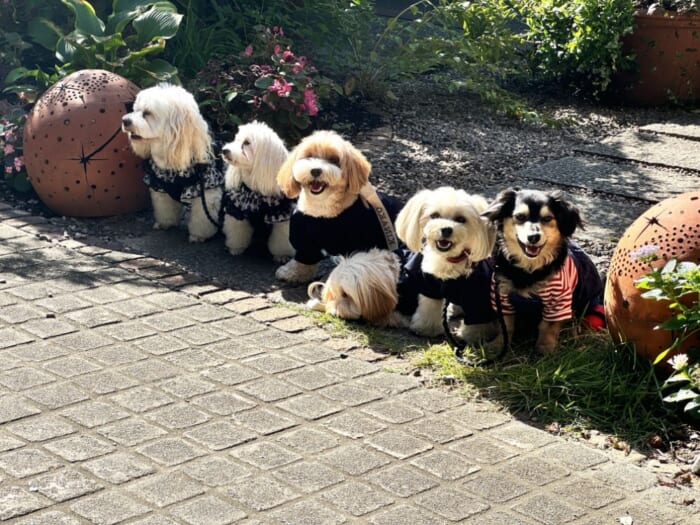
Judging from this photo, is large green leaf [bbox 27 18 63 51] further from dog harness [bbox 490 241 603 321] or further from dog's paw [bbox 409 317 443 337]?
dog harness [bbox 490 241 603 321]

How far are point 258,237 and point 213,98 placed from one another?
68.3 inches

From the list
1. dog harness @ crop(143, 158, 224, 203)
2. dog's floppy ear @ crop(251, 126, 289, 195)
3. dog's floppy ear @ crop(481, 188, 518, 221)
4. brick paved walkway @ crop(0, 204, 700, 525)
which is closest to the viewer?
brick paved walkway @ crop(0, 204, 700, 525)

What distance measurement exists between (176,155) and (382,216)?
1.43 metres

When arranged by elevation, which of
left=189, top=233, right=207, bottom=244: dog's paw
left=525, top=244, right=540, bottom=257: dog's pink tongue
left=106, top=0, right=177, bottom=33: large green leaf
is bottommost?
left=189, top=233, right=207, bottom=244: dog's paw

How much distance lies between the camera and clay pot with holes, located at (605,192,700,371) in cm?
467

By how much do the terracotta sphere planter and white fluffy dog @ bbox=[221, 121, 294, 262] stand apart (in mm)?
4548

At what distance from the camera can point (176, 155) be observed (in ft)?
21.5

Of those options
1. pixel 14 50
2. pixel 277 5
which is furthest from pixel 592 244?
pixel 14 50

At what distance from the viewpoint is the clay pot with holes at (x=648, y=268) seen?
15.3 feet

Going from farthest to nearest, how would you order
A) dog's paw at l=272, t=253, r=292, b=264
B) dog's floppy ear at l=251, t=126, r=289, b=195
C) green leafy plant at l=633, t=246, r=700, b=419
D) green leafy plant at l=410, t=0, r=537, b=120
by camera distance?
1. green leafy plant at l=410, t=0, r=537, b=120
2. dog's paw at l=272, t=253, r=292, b=264
3. dog's floppy ear at l=251, t=126, r=289, b=195
4. green leafy plant at l=633, t=246, r=700, b=419

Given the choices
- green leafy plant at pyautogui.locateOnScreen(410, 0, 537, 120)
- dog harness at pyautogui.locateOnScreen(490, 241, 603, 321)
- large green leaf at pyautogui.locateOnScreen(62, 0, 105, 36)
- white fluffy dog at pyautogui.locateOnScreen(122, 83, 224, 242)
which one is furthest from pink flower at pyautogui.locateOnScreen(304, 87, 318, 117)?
dog harness at pyautogui.locateOnScreen(490, 241, 603, 321)

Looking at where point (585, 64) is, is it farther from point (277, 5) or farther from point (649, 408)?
point (649, 408)

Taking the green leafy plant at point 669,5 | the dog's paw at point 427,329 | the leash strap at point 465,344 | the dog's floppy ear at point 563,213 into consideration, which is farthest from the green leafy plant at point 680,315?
the green leafy plant at point 669,5

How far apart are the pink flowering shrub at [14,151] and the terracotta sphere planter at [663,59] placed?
5278mm
